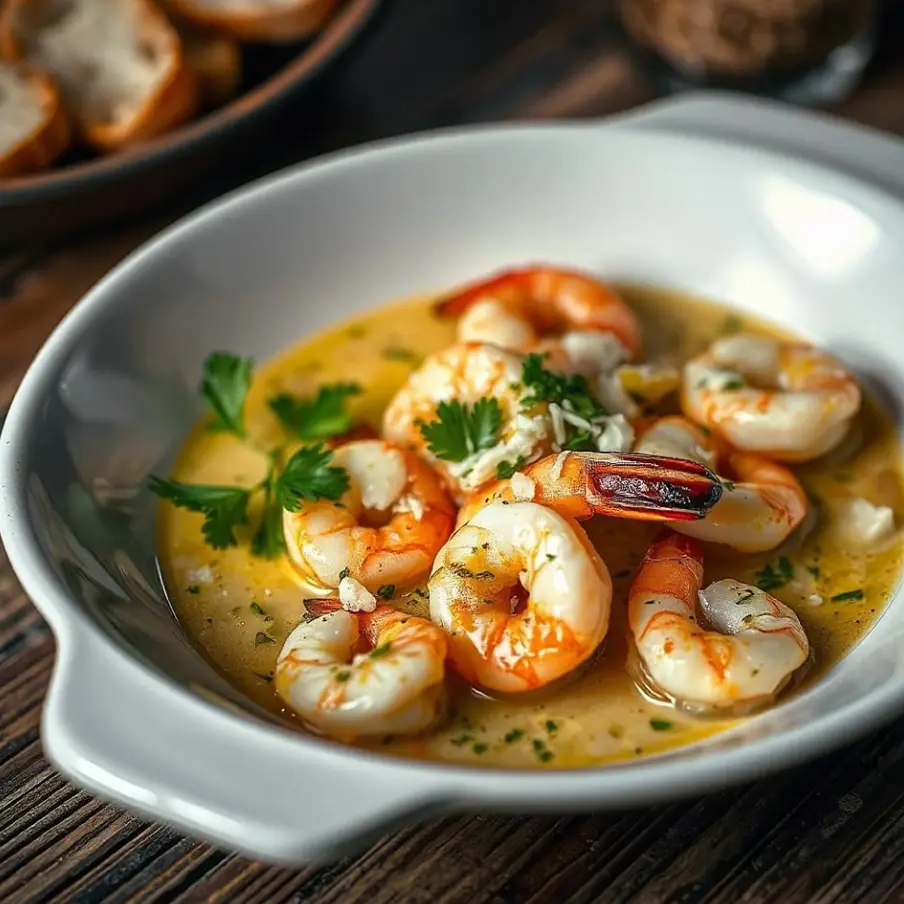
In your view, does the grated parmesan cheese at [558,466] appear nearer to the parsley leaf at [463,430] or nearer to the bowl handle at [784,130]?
the parsley leaf at [463,430]

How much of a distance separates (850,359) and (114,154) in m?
1.67

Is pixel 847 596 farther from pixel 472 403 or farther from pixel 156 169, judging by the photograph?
pixel 156 169

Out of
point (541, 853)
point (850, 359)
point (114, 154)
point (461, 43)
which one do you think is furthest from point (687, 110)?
point (541, 853)

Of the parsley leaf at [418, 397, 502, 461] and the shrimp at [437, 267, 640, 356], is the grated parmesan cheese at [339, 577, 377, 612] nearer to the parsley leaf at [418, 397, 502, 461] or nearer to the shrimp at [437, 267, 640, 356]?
the parsley leaf at [418, 397, 502, 461]

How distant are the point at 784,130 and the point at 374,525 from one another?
4.37ft

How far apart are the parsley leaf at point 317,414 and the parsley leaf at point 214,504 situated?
0.21 m

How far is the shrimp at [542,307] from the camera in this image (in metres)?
2.37

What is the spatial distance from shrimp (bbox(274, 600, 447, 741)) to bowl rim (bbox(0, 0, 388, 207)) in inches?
50.0

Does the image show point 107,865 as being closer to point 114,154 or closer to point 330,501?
point 330,501

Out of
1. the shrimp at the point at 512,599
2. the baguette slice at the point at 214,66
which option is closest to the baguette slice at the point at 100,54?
the baguette slice at the point at 214,66

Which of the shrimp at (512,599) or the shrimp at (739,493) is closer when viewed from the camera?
the shrimp at (512,599)

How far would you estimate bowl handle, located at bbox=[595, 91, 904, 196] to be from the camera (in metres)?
2.63

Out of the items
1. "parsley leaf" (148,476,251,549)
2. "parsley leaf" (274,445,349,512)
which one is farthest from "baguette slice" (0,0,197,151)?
"parsley leaf" (274,445,349,512)

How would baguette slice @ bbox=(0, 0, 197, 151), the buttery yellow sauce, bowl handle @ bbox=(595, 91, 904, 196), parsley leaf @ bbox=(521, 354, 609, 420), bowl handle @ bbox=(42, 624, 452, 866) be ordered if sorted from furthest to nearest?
baguette slice @ bbox=(0, 0, 197, 151) → bowl handle @ bbox=(595, 91, 904, 196) → parsley leaf @ bbox=(521, 354, 609, 420) → the buttery yellow sauce → bowl handle @ bbox=(42, 624, 452, 866)
